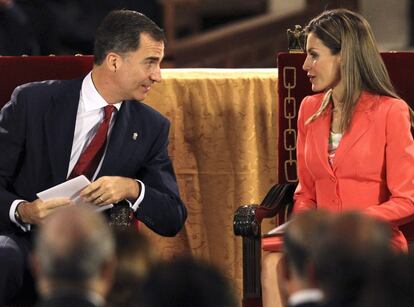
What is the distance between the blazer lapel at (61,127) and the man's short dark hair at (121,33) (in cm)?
17

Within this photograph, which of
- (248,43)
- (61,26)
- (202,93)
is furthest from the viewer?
(248,43)

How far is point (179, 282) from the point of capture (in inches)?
108

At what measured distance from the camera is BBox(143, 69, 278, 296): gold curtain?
5723 mm

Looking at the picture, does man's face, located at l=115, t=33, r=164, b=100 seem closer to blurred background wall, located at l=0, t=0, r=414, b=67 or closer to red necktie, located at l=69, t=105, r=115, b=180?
red necktie, located at l=69, t=105, r=115, b=180

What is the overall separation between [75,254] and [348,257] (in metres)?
0.56

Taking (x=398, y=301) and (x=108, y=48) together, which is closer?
(x=398, y=301)

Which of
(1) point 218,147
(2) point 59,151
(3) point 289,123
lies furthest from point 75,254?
(1) point 218,147

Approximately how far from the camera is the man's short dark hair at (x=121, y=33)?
502cm

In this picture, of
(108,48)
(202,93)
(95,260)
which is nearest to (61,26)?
(202,93)

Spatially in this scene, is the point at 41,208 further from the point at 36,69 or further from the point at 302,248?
the point at 302,248

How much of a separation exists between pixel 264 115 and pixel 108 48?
0.96 metres

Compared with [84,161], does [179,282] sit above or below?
above

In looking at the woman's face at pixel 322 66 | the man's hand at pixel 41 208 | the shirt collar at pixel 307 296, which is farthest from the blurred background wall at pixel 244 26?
the shirt collar at pixel 307 296

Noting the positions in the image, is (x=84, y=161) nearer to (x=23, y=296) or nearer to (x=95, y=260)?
(x=23, y=296)
